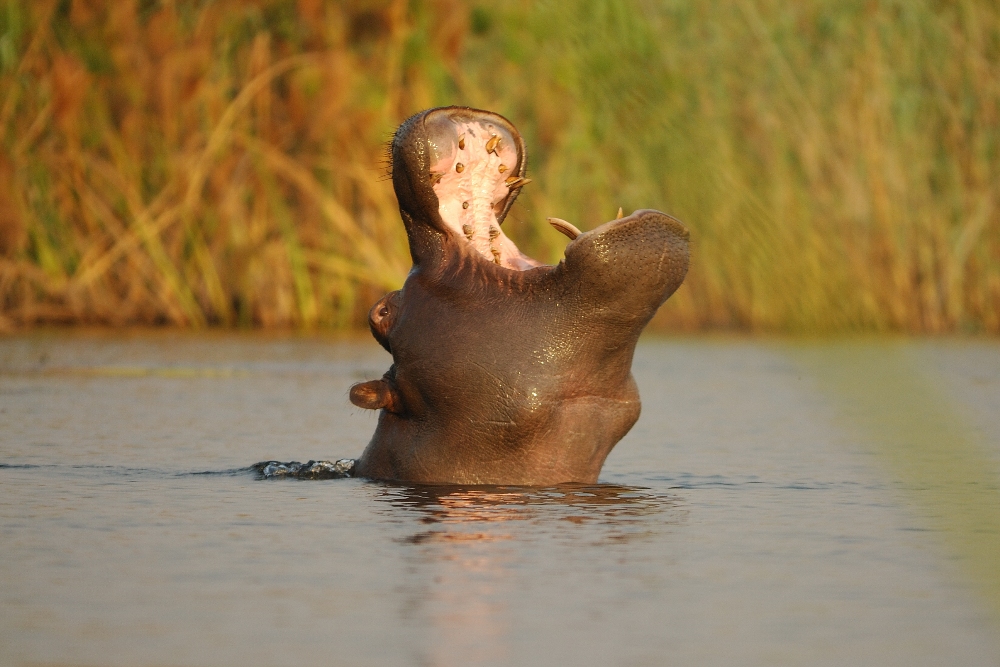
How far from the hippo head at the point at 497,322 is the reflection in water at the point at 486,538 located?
0.12 m

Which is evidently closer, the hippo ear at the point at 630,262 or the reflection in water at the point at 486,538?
the reflection in water at the point at 486,538

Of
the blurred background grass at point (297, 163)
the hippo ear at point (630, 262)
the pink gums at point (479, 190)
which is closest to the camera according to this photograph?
the hippo ear at point (630, 262)

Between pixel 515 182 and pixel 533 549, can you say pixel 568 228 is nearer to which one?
pixel 515 182

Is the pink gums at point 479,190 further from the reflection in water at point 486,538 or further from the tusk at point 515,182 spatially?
the reflection in water at point 486,538

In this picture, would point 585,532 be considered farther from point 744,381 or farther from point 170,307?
point 170,307

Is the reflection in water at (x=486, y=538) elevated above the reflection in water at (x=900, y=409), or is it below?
below

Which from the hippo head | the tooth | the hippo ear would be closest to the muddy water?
the hippo head

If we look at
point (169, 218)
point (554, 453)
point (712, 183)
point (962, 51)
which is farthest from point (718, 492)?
point (169, 218)

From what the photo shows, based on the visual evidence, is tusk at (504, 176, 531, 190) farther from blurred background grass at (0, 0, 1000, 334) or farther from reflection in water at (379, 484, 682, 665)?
blurred background grass at (0, 0, 1000, 334)

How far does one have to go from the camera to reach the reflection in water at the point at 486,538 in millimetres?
2707

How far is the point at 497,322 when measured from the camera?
175 inches

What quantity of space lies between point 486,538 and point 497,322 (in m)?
0.91

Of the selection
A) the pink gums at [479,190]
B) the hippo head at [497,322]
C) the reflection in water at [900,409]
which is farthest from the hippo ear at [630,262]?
the reflection in water at [900,409]

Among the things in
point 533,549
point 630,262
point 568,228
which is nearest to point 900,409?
point 533,549
